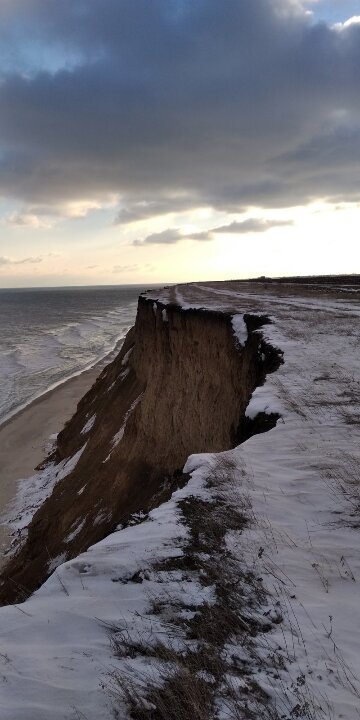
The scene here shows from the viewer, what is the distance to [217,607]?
2963 millimetres

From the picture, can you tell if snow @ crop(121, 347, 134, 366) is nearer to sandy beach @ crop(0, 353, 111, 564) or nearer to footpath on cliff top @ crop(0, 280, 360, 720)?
sandy beach @ crop(0, 353, 111, 564)

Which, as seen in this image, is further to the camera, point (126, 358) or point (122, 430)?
point (126, 358)

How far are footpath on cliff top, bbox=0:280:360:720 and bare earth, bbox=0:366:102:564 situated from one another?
14.6 metres

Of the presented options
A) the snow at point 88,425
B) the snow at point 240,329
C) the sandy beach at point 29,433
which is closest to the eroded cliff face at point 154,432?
the snow at point 240,329

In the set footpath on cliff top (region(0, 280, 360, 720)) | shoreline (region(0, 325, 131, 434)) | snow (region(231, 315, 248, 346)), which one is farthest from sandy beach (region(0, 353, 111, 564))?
footpath on cliff top (region(0, 280, 360, 720))

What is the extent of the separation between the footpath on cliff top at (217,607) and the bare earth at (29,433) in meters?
14.6

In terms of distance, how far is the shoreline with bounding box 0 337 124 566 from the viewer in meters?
20.9

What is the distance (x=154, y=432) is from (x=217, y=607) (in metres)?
13.4

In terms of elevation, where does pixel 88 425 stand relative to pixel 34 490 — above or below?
above

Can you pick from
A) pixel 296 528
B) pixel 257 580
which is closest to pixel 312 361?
pixel 296 528

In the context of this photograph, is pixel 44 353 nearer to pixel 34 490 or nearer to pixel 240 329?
pixel 34 490

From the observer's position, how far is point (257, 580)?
Result: 3.27m

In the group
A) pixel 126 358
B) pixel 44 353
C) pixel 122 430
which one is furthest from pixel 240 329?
pixel 44 353

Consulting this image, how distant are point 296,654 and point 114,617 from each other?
1116 millimetres
